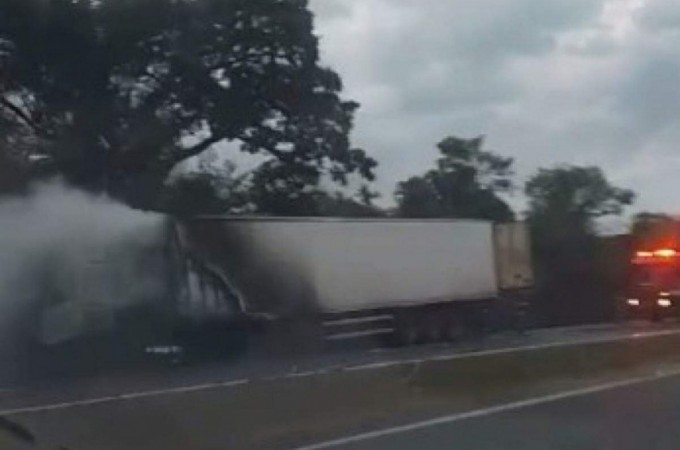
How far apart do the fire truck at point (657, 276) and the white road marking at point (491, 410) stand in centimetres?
2420

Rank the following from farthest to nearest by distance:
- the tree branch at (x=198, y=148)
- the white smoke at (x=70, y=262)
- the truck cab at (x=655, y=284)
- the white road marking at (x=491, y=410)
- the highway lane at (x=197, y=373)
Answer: the tree branch at (x=198, y=148), the truck cab at (x=655, y=284), the white smoke at (x=70, y=262), the highway lane at (x=197, y=373), the white road marking at (x=491, y=410)

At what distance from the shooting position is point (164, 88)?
50.0 metres

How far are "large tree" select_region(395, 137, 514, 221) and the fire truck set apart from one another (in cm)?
1722

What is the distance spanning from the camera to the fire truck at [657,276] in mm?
47312

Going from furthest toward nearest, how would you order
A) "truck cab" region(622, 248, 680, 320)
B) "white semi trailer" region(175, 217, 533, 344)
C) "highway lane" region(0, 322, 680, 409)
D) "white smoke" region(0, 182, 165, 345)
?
"truck cab" region(622, 248, 680, 320), "white semi trailer" region(175, 217, 533, 344), "white smoke" region(0, 182, 165, 345), "highway lane" region(0, 322, 680, 409)

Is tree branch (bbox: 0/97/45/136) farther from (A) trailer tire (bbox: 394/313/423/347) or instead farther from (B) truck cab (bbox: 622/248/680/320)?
(B) truck cab (bbox: 622/248/680/320)

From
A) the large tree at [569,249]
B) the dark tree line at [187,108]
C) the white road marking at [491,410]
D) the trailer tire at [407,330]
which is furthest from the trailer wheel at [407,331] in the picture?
the white road marking at [491,410]

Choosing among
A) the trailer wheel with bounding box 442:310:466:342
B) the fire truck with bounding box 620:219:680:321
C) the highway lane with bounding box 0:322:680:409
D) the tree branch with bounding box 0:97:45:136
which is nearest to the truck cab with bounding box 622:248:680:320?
the fire truck with bounding box 620:219:680:321

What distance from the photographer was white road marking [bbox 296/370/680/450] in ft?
50.9

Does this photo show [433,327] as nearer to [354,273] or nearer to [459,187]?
[354,273]

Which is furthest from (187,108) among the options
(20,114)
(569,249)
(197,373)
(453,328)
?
(197,373)

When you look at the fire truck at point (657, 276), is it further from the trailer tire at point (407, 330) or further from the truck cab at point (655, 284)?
the trailer tire at point (407, 330)

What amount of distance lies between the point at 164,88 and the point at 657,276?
15.0m

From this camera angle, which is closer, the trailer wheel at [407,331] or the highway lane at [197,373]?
the highway lane at [197,373]
